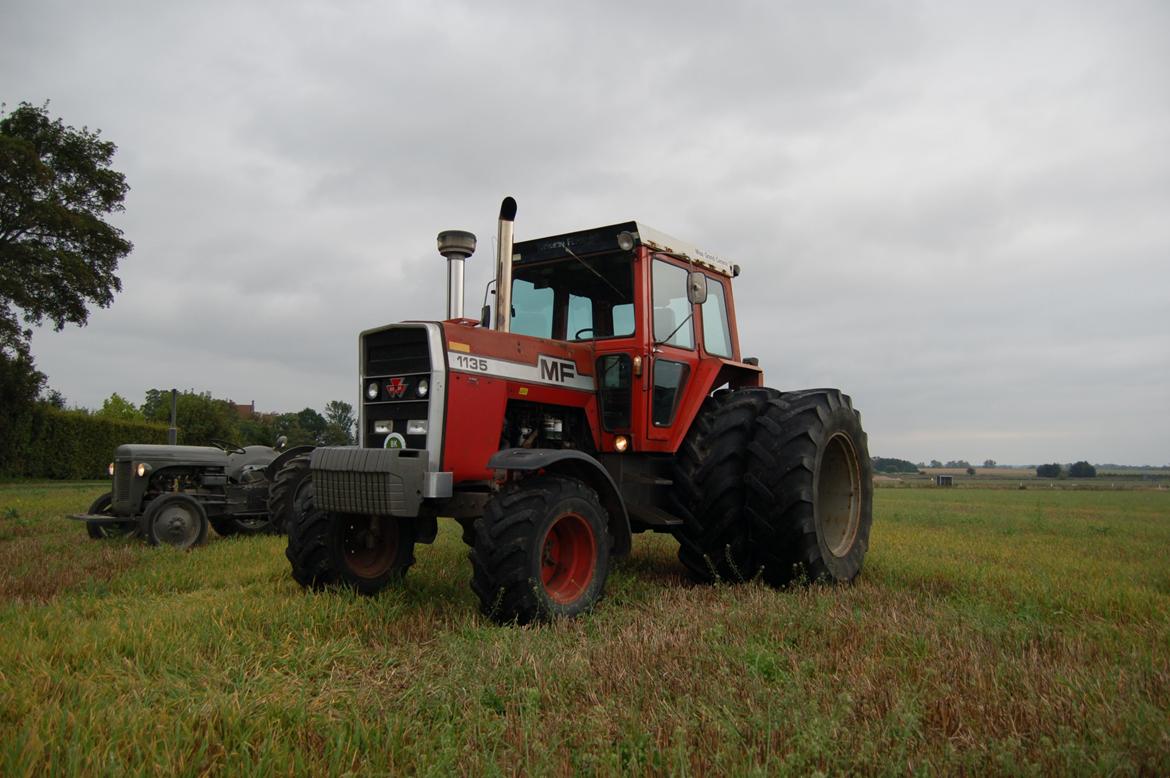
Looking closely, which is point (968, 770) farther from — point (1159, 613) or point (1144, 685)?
point (1159, 613)

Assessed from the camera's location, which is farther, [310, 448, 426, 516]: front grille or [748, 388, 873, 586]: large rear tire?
[748, 388, 873, 586]: large rear tire

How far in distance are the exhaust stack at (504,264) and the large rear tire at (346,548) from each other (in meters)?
1.58

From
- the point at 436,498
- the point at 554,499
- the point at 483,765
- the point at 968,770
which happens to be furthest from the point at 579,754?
the point at 436,498

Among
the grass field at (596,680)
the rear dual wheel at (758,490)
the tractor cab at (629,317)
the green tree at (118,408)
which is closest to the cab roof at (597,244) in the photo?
the tractor cab at (629,317)

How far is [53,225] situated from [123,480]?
20427mm

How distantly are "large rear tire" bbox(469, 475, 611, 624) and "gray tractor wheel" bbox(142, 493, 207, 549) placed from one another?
18.4 ft

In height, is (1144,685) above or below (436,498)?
below

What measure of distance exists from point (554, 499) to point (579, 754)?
7.07 feet

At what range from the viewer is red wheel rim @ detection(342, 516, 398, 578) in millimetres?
5723

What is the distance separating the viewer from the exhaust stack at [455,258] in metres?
5.61

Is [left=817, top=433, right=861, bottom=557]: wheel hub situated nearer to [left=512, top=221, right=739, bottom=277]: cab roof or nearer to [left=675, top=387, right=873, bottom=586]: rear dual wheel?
[left=675, top=387, right=873, bottom=586]: rear dual wheel

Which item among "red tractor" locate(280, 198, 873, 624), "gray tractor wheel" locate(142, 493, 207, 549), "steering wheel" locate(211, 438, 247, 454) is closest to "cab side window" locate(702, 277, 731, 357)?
"red tractor" locate(280, 198, 873, 624)

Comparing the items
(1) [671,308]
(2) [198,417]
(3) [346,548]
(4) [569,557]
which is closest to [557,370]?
(1) [671,308]

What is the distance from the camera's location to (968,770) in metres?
2.59
